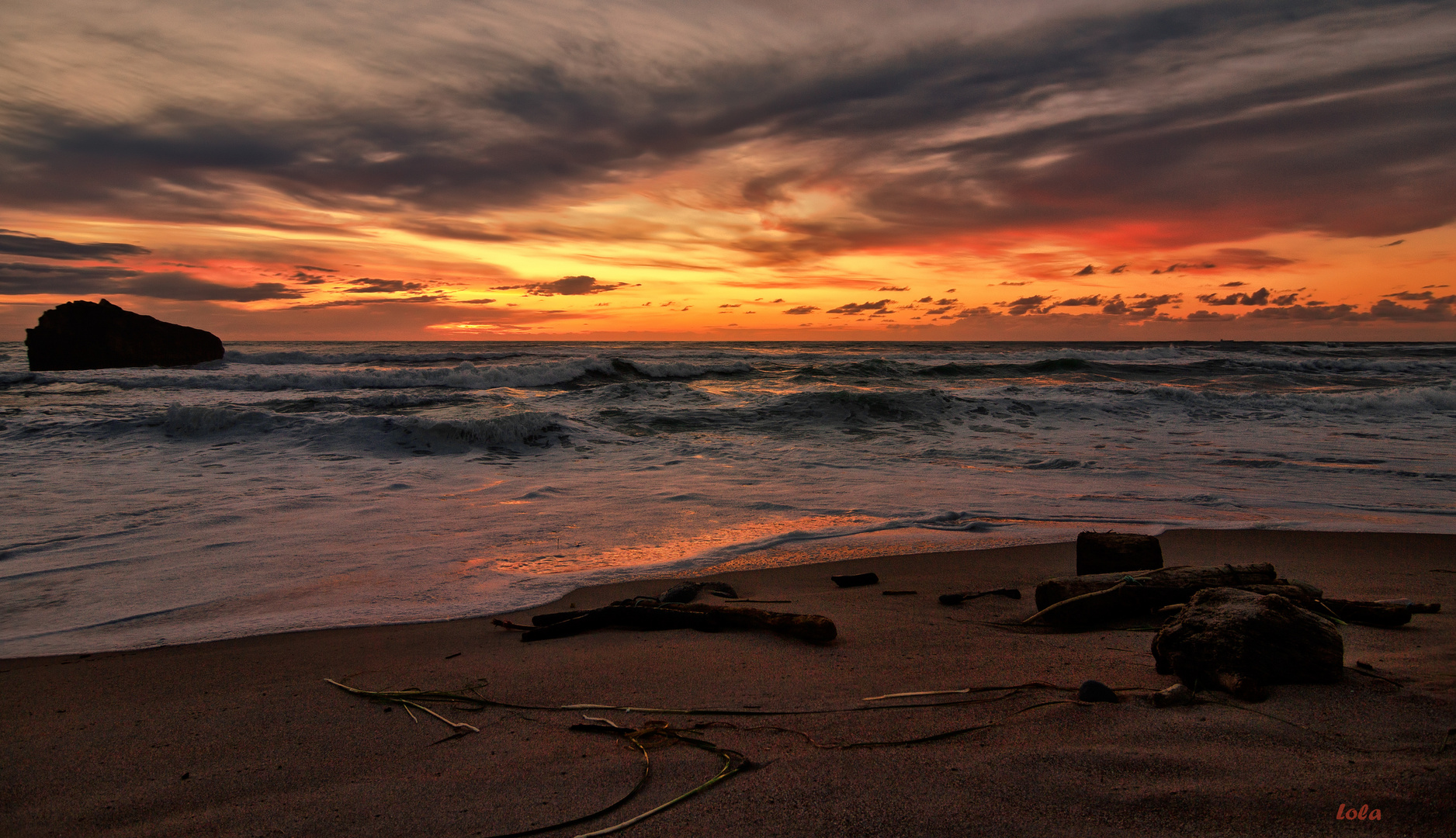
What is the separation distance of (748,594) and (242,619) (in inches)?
108

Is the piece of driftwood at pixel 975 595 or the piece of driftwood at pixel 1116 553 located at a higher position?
the piece of driftwood at pixel 1116 553

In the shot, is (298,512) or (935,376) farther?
(935,376)

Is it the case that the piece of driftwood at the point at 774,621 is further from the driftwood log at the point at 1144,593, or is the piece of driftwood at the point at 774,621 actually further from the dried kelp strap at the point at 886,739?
the driftwood log at the point at 1144,593

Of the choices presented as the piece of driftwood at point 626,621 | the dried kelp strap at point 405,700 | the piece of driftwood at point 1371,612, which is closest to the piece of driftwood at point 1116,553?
the piece of driftwood at point 1371,612

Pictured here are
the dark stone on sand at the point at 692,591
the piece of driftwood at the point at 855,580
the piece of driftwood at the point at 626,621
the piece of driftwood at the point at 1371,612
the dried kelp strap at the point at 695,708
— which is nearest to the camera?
the dried kelp strap at the point at 695,708

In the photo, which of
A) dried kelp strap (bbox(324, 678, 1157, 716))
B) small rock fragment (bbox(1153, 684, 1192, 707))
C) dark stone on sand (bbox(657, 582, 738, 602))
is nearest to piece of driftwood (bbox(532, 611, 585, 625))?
dark stone on sand (bbox(657, 582, 738, 602))

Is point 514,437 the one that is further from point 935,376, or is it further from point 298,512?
point 935,376

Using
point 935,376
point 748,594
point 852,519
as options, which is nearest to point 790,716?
point 748,594

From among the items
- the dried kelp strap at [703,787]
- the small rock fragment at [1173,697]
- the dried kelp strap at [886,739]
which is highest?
the small rock fragment at [1173,697]

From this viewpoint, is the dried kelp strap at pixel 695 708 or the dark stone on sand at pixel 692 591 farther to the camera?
the dark stone on sand at pixel 692 591

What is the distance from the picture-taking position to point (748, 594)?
4184 millimetres

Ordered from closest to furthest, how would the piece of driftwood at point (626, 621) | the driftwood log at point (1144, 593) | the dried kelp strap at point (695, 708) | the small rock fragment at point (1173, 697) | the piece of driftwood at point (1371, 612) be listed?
the small rock fragment at point (1173, 697)
the dried kelp strap at point (695, 708)
the piece of driftwood at point (1371, 612)
the driftwood log at point (1144, 593)
the piece of driftwood at point (626, 621)

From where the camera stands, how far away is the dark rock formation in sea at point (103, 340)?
32.2m

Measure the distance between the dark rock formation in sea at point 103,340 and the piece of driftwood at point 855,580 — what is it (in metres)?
41.2
